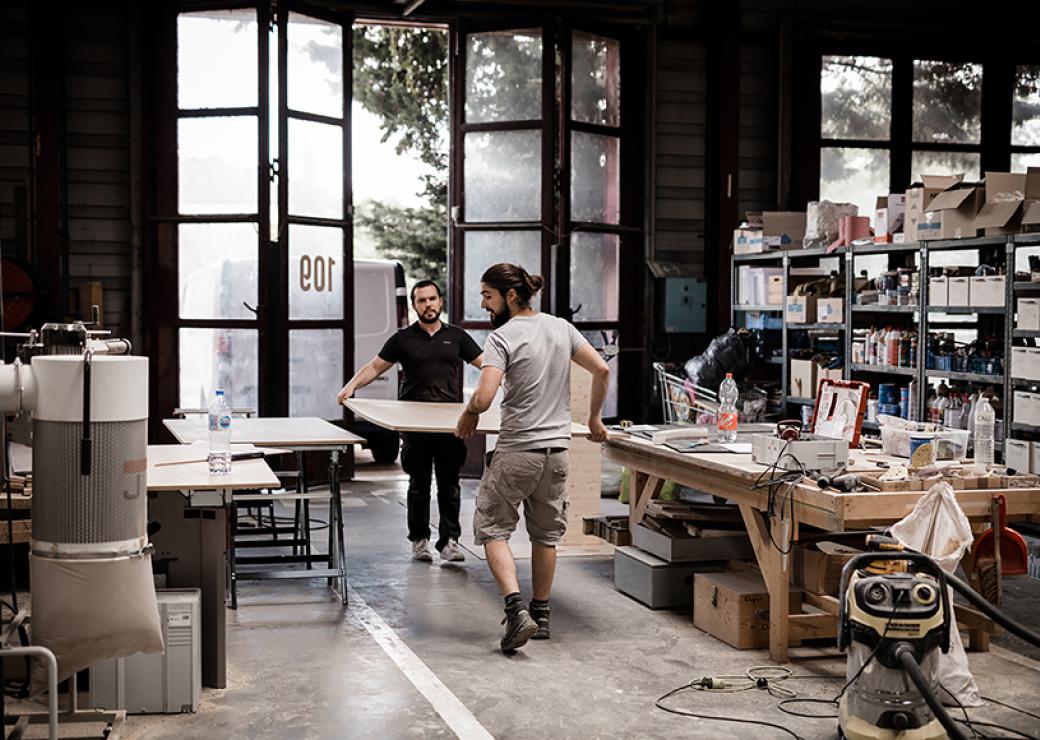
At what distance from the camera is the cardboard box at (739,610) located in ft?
20.6

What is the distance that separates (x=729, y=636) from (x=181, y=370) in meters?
6.42

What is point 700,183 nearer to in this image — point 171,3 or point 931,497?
point 171,3

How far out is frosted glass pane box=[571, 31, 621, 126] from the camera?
39.6 ft

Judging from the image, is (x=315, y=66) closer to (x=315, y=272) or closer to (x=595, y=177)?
(x=315, y=272)

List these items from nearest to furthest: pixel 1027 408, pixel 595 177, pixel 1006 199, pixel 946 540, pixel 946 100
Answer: pixel 946 540, pixel 1027 408, pixel 1006 199, pixel 595 177, pixel 946 100

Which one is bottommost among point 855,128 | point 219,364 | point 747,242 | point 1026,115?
point 219,364

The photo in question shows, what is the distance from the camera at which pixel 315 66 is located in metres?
11.5

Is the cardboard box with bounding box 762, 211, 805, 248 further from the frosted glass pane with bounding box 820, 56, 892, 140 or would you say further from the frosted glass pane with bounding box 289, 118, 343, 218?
the frosted glass pane with bounding box 289, 118, 343, 218

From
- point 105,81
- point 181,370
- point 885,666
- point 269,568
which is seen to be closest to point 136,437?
point 885,666

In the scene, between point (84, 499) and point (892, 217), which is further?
point (892, 217)

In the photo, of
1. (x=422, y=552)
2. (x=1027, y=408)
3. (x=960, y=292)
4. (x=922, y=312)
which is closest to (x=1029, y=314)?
(x=1027, y=408)

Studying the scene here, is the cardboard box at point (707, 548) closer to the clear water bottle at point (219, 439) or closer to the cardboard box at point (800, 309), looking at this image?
the clear water bottle at point (219, 439)

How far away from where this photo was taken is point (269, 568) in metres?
8.23

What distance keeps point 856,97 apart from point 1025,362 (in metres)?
5.23
